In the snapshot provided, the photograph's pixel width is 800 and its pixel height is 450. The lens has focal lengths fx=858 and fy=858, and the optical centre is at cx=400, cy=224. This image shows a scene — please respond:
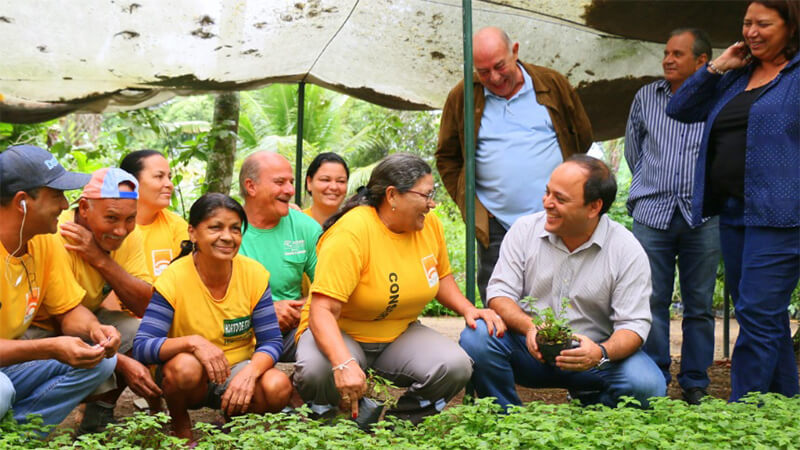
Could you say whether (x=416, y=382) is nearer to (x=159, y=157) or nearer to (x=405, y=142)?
(x=159, y=157)

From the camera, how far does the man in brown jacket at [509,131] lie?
5055 mm

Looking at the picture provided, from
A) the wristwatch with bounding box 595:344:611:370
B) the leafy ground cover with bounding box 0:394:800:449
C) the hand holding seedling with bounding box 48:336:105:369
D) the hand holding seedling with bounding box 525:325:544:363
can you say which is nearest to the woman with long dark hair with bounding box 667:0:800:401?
the leafy ground cover with bounding box 0:394:800:449

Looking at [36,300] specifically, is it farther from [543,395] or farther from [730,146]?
[730,146]

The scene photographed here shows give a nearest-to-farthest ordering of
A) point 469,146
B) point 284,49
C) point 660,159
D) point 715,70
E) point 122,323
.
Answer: point 715,70 < point 122,323 < point 469,146 < point 660,159 < point 284,49

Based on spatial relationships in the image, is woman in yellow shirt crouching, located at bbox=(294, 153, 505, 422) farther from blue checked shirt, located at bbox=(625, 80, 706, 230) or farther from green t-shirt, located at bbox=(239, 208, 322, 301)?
blue checked shirt, located at bbox=(625, 80, 706, 230)

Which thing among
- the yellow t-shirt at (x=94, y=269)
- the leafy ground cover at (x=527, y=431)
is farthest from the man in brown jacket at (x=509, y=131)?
the yellow t-shirt at (x=94, y=269)

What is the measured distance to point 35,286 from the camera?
379cm

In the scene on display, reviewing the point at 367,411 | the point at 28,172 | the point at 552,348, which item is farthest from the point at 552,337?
the point at 28,172

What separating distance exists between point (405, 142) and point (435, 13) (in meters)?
12.2

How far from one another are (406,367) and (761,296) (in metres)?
1.70

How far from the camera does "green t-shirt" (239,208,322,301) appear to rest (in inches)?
188

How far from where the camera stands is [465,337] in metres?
4.22

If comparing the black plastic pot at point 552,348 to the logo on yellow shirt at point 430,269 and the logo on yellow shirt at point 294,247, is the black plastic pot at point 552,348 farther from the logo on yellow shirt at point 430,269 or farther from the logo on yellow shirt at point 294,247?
the logo on yellow shirt at point 294,247

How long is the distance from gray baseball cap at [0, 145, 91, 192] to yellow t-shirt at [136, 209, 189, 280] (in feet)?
3.40
